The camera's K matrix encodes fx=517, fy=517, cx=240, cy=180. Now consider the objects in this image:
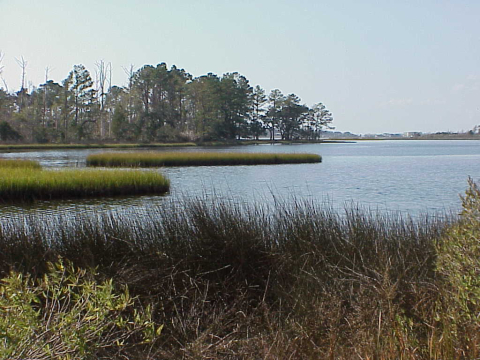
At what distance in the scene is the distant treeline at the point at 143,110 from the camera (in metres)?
60.2

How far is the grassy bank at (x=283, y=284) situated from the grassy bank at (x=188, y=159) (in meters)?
22.2

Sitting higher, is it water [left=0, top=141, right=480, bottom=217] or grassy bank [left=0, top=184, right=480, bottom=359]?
grassy bank [left=0, top=184, right=480, bottom=359]

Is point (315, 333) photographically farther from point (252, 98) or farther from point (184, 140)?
point (252, 98)

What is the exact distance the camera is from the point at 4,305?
111 inches

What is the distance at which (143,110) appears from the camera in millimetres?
68000

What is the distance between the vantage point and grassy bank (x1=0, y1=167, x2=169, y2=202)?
1573cm

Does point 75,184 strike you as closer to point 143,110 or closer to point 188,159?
point 188,159

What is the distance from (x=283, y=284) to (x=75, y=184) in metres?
13.0

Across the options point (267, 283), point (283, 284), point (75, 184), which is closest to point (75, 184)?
point (75, 184)

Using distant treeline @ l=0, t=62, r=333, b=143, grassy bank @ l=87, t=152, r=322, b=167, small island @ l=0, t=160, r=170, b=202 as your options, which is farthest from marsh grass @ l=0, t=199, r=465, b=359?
distant treeline @ l=0, t=62, r=333, b=143

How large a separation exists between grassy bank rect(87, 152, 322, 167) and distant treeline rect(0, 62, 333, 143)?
26.7 metres

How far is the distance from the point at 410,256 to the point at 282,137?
86.8 m

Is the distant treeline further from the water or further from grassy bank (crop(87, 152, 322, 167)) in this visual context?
the water

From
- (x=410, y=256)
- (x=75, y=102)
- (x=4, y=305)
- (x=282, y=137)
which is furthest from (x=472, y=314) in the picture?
(x=282, y=137)
